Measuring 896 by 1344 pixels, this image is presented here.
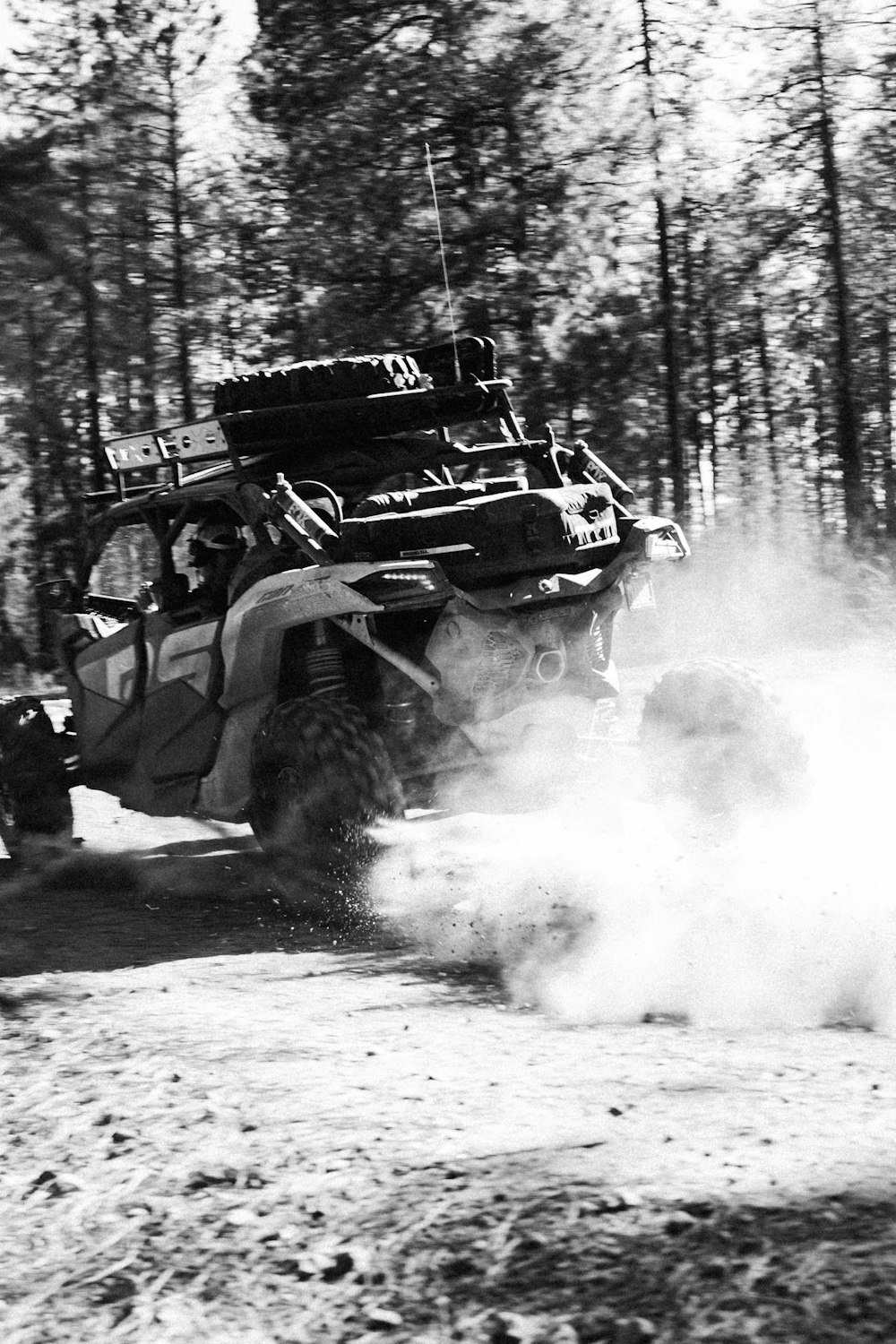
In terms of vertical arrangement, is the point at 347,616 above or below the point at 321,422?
below

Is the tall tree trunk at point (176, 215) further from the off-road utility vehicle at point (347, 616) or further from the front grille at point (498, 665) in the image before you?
the front grille at point (498, 665)

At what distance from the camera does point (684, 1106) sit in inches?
151

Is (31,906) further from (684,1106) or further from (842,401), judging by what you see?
(842,401)

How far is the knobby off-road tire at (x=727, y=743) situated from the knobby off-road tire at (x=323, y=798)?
146cm

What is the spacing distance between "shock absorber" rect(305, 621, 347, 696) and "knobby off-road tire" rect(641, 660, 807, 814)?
150cm

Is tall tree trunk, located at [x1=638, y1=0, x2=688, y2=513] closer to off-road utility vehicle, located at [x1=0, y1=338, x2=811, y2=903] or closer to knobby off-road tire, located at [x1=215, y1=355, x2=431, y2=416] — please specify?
off-road utility vehicle, located at [x1=0, y1=338, x2=811, y2=903]

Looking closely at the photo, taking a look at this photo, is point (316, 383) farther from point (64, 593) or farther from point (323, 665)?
point (64, 593)

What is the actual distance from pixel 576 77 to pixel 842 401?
20.0 feet

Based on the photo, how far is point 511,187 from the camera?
893 inches

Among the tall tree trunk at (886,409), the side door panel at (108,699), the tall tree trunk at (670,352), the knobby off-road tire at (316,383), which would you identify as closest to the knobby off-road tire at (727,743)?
the knobby off-road tire at (316,383)

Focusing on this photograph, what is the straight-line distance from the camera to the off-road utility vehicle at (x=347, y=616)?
6574mm

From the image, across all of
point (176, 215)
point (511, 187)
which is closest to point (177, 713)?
point (511, 187)

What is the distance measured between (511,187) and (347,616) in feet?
56.9

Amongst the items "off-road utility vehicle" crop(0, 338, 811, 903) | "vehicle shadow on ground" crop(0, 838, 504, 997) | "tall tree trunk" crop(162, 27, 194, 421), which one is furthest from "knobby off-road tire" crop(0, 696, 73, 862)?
"tall tree trunk" crop(162, 27, 194, 421)
